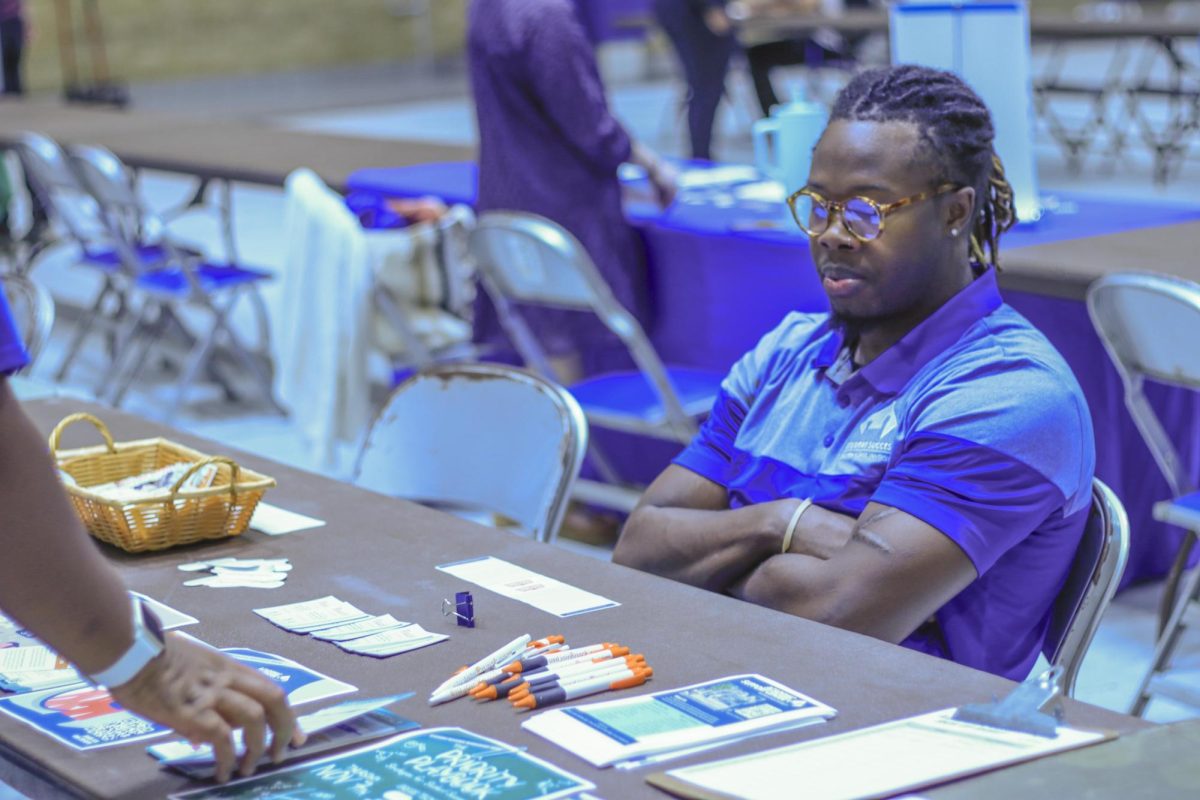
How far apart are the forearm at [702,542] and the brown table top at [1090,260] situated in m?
1.19

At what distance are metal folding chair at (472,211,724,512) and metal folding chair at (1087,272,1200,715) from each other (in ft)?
3.31

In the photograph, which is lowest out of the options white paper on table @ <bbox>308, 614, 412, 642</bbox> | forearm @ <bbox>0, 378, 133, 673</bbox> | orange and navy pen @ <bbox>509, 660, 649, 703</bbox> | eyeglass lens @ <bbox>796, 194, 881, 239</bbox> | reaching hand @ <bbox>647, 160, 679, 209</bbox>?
white paper on table @ <bbox>308, 614, 412, 642</bbox>

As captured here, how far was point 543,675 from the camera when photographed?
5.09ft

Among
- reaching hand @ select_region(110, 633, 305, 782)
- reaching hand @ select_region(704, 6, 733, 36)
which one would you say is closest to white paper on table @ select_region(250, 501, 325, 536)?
reaching hand @ select_region(110, 633, 305, 782)

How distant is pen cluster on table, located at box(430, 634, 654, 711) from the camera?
5.01ft

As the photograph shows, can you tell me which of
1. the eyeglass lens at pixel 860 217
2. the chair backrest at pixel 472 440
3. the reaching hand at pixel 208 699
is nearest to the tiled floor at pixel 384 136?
the chair backrest at pixel 472 440

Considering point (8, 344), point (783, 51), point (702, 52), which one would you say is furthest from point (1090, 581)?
point (783, 51)

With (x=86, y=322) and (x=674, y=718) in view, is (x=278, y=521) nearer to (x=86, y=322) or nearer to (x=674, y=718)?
(x=674, y=718)

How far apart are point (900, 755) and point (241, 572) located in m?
0.90

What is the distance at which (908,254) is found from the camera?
6.82 feet

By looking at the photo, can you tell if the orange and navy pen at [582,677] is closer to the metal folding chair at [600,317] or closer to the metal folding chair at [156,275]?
the metal folding chair at [600,317]

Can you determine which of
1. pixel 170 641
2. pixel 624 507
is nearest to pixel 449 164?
pixel 624 507

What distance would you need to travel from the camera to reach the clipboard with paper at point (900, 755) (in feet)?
4.27

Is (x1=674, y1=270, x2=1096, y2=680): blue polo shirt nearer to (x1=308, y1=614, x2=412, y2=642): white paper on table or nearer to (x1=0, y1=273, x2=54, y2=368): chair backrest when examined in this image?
(x1=308, y1=614, x2=412, y2=642): white paper on table
